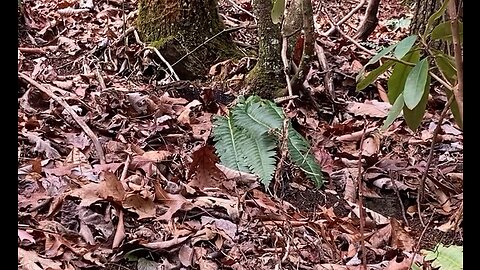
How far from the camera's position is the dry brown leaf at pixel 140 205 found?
211cm

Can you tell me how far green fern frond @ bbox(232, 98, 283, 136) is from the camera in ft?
9.41

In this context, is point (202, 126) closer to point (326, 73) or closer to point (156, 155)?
point (156, 155)

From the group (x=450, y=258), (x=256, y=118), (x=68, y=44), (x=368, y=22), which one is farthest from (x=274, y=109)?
(x=68, y=44)

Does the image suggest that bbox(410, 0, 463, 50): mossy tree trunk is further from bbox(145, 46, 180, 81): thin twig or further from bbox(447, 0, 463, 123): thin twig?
bbox(447, 0, 463, 123): thin twig

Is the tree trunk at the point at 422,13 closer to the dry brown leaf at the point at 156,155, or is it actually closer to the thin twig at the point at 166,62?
the thin twig at the point at 166,62

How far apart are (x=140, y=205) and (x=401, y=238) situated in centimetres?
89

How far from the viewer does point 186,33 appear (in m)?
4.05

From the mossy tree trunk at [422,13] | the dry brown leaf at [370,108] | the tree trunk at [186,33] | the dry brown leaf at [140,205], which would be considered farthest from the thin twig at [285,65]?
the dry brown leaf at [140,205]

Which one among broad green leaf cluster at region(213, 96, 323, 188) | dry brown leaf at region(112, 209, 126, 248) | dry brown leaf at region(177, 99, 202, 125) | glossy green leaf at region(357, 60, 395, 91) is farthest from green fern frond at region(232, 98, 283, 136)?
dry brown leaf at region(112, 209, 126, 248)

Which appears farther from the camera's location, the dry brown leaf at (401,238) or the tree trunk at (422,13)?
the tree trunk at (422,13)

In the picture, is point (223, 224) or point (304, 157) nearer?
point (223, 224)

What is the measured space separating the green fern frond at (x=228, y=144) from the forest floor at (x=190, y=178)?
2.6 inches
